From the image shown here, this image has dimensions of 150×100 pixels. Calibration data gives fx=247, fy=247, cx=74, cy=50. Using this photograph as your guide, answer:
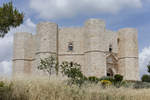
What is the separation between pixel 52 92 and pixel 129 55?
21.9 meters

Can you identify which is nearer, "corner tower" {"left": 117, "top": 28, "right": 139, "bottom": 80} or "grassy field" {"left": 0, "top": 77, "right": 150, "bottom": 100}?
"grassy field" {"left": 0, "top": 77, "right": 150, "bottom": 100}

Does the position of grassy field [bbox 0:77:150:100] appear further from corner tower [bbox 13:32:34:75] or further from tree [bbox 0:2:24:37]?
corner tower [bbox 13:32:34:75]

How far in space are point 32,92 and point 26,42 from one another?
73.9 ft

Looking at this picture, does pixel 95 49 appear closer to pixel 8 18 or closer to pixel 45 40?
pixel 45 40

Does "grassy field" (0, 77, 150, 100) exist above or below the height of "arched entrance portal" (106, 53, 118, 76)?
below

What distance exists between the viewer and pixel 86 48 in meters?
27.1

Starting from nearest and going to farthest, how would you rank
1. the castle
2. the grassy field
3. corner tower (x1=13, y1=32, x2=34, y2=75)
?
the grassy field → the castle → corner tower (x1=13, y1=32, x2=34, y2=75)

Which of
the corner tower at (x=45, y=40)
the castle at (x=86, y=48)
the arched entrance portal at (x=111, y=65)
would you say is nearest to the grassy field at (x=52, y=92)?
the castle at (x=86, y=48)

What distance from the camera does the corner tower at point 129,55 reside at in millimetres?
28391

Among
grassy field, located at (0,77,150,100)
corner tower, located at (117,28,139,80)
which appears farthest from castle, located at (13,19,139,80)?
grassy field, located at (0,77,150,100)

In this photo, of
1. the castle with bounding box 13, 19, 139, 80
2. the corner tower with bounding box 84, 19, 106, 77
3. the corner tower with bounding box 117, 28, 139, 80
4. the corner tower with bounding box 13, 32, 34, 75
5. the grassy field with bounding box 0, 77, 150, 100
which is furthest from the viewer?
the corner tower with bounding box 13, 32, 34, 75

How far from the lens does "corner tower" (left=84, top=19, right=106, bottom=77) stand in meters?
26.1

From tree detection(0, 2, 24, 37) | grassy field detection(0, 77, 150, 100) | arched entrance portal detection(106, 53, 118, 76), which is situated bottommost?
grassy field detection(0, 77, 150, 100)

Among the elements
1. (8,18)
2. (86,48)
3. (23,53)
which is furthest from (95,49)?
(8,18)
